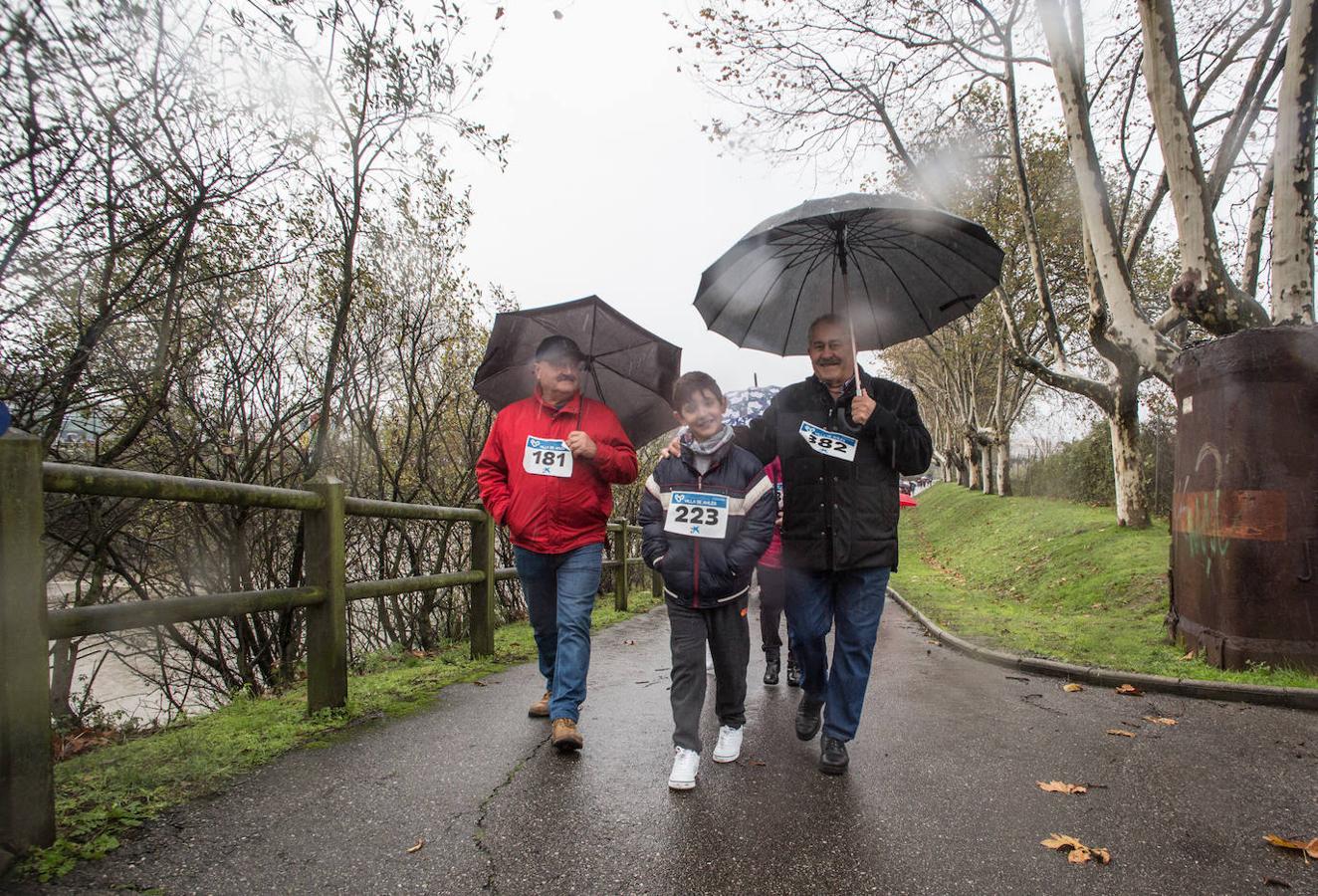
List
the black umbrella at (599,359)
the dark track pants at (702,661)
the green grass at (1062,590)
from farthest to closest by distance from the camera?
the green grass at (1062,590) → the black umbrella at (599,359) → the dark track pants at (702,661)

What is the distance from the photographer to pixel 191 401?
6938 millimetres

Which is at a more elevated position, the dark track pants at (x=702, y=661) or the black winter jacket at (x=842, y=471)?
the black winter jacket at (x=842, y=471)

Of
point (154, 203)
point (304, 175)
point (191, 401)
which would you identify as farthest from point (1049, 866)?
point (304, 175)

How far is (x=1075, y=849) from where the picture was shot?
2545mm

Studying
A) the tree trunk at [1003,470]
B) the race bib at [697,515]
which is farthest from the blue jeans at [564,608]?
the tree trunk at [1003,470]

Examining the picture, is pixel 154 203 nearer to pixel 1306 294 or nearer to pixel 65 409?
pixel 65 409

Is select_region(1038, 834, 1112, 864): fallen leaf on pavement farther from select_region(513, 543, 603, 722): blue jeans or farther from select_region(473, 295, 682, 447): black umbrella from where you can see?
select_region(473, 295, 682, 447): black umbrella

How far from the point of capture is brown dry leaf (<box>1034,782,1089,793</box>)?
312 cm

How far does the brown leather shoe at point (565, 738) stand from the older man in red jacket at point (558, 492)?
0.09m

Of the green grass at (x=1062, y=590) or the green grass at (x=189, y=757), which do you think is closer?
the green grass at (x=189, y=757)

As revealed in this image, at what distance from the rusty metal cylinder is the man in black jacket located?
3.14 meters

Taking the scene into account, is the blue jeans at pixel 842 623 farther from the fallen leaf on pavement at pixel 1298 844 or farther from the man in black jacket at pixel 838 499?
the fallen leaf on pavement at pixel 1298 844

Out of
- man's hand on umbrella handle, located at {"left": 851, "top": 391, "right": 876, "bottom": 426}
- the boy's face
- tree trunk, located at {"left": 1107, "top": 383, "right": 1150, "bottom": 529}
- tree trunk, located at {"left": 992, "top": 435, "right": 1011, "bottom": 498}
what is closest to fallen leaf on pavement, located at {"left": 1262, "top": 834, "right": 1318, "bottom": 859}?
man's hand on umbrella handle, located at {"left": 851, "top": 391, "right": 876, "bottom": 426}

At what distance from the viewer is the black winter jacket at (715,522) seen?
11.0 feet
